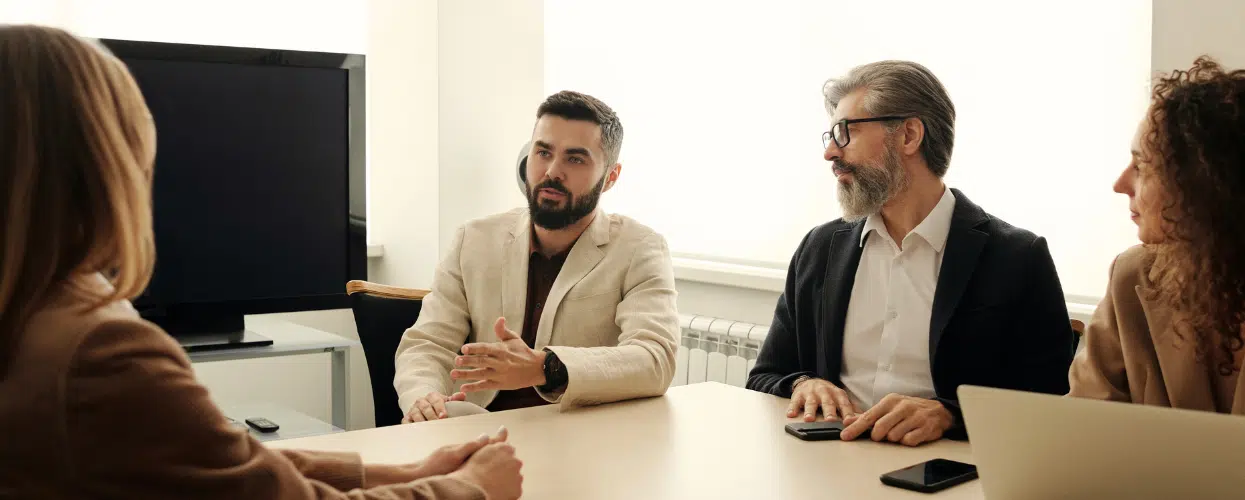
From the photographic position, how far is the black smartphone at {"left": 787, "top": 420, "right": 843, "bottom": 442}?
1.97m

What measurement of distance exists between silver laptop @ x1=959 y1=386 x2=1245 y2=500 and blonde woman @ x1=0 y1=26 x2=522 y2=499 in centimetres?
86

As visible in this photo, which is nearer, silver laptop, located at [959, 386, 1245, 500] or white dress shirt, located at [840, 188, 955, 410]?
silver laptop, located at [959, 386, 1245, 500]

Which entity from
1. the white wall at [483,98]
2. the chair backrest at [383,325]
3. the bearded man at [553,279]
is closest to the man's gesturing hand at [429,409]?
the bearded man at [553,279]

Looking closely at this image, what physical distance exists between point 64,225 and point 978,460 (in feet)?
3.54

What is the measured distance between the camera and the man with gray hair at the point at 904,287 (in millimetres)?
2275

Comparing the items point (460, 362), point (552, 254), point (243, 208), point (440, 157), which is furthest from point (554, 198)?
point (440, 157)

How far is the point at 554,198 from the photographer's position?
9.18ft

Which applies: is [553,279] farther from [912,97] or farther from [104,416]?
[104,416]

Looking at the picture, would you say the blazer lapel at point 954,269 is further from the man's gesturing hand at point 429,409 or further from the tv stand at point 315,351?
the tv stand at point 315,351

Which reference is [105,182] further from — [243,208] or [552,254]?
[243,208]

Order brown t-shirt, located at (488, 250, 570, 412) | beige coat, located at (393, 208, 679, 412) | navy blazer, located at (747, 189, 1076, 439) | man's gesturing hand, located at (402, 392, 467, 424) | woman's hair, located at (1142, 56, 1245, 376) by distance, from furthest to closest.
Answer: brown t-shirt, located at (488, 250, 570, 412) → beige coat, located at (393, 208, 679, 412) → man's gesturing hand, located at (402, 392, 467, 424) → navy blazer, located at (747, 189, 1076, 439) → woman's hair, located at (1142, 56, 1245, 376)

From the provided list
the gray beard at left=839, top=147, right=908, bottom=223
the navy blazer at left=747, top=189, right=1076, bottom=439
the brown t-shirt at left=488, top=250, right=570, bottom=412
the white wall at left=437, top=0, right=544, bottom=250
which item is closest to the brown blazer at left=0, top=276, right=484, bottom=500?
the navy blazer at left=747, top=189, right=1076, bottom=439

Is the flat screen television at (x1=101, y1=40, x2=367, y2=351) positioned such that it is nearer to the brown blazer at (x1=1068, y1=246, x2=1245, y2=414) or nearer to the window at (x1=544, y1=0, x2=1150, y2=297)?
the window at (x1=544, y1=0, x2=1150, y2=297)

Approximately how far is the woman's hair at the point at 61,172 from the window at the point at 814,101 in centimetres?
248
